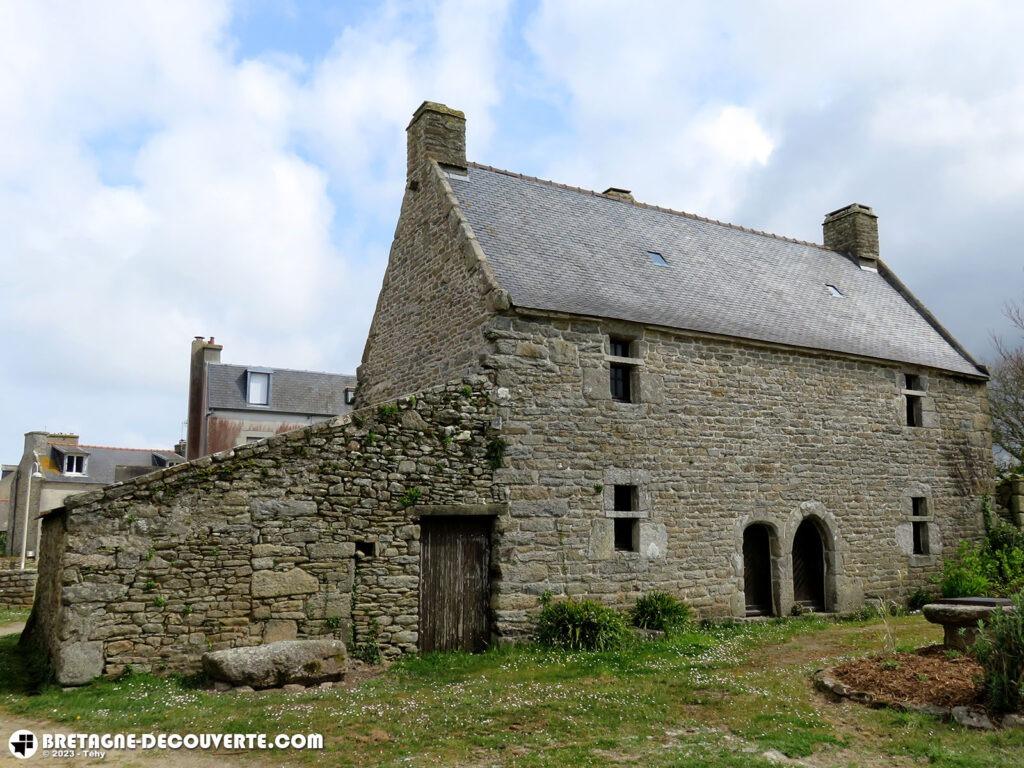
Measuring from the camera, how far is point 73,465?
33.5 m

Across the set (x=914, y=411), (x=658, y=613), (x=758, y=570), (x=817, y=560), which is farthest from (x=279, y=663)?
(x=914, y=411)

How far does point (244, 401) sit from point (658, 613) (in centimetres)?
1962

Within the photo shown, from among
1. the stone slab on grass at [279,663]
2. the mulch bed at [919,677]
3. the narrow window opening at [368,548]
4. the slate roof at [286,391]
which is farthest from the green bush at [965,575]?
the slate roof at [286,391]

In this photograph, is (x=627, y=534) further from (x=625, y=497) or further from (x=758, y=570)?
(x=758, y=570)

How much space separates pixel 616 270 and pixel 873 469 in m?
5.90

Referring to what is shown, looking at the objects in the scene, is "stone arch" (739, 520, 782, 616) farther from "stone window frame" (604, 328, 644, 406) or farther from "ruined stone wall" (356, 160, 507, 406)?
"ruined stone wall" (356, 160, 507, 406)

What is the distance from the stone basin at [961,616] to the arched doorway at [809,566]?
5073mm

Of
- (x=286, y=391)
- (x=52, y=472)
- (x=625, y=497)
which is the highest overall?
(x=286, y=391)

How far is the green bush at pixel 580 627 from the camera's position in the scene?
10.6m

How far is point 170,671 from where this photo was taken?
29.1ft

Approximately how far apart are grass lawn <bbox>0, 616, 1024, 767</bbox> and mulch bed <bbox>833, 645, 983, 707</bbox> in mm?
431

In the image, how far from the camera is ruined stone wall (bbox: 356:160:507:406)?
39.3ft

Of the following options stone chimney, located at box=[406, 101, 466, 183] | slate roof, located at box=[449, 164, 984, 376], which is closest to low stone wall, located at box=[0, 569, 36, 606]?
stone chimney, located at box=[406, 101, 466, 183]

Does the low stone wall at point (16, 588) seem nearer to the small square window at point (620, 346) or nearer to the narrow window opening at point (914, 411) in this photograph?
the small square window at point (620, 346)
